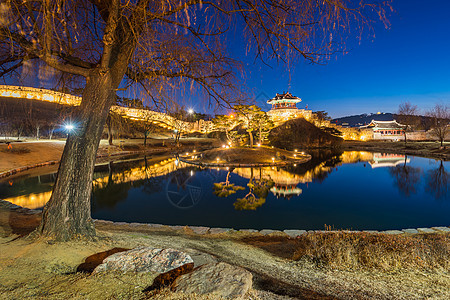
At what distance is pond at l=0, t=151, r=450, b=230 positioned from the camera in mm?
9047

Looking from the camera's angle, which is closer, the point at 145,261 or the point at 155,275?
the point at 155,275

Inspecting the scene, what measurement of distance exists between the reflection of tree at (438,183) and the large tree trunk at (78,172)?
16.8 metres

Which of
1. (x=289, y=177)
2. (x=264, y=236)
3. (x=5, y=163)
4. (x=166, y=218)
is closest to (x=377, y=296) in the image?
(x=264, y=236)

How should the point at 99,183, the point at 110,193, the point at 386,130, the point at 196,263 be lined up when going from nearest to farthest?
the point at 196,263
the point at 110,193
the point at 99,183
the point at 386,130

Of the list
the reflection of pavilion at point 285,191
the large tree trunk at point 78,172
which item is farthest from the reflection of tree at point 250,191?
the large tree trunk at point 78,172

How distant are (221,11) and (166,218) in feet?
26.2

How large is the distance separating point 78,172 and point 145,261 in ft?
6.53

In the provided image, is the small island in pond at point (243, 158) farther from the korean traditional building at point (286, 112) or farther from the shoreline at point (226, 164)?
the korean traditional building at point (286, 112)

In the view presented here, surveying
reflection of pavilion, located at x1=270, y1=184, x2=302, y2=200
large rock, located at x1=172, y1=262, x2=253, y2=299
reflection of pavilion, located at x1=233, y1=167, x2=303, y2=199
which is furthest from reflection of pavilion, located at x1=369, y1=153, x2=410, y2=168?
large rock, located at x1=172, y1=262, x2=253, y2=299

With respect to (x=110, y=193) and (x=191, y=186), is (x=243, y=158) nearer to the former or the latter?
(x=191, y=186)

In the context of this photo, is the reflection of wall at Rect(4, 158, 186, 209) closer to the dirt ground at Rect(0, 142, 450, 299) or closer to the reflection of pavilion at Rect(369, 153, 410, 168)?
the dirt ground at Rect(0, 142, 450, 299)

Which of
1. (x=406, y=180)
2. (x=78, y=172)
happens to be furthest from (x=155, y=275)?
(x=406, y=180)

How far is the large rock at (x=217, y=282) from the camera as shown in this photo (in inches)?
91.0

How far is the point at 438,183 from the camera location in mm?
15625
